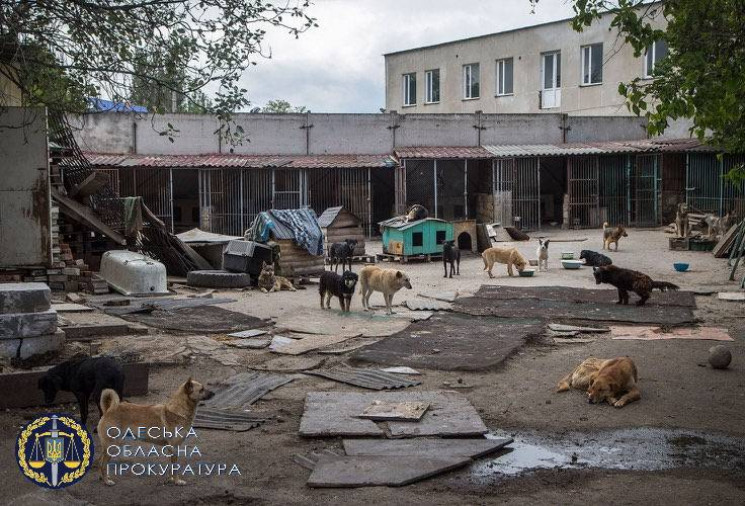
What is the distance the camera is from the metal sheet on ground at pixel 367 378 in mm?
9406

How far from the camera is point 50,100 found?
9820 millimetres

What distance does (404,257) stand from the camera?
2298 centimetres

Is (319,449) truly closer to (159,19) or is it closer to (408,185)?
(159,19)

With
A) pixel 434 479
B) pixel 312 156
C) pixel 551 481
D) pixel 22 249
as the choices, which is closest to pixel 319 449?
pixel 434 479

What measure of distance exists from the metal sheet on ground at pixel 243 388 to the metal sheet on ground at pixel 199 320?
3053 millimetres

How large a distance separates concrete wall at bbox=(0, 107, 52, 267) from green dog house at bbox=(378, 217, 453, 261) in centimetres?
1012

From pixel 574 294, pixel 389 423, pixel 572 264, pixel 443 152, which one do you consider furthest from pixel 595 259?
pixel 389 423

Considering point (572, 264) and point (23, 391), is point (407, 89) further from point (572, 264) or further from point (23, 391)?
point (23, 391)

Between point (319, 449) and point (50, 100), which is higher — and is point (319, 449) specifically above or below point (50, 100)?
below

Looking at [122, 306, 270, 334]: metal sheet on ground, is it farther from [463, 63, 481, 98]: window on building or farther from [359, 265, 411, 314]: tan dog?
[463, 63, 481, 98]: window on building

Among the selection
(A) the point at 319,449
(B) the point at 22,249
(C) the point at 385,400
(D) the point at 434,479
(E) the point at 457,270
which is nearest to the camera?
(D) the point at 434,479

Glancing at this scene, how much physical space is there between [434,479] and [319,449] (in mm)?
1179

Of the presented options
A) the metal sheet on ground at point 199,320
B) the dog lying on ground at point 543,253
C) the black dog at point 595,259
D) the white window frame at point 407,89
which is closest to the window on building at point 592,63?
the white window frame at point 407,89

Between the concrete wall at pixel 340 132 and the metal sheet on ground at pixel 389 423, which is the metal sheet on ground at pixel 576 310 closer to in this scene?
the metal sheet on ground at pixel 389 423
